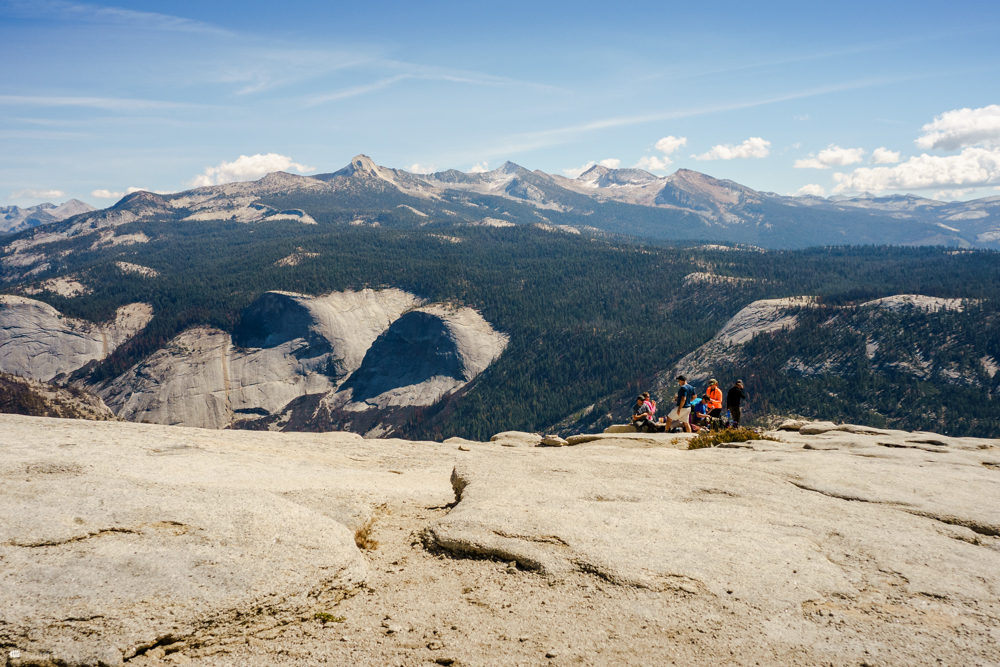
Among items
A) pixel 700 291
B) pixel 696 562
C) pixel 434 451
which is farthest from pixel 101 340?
pixel 696 562

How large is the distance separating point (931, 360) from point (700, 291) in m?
88.1

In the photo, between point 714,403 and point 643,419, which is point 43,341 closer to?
point 643,419

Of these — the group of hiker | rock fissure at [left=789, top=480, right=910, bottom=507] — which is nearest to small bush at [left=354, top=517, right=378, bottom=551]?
rock fissure at [left=789, top=480, right=910, bottom=507]

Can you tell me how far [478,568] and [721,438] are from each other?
53.2 feet

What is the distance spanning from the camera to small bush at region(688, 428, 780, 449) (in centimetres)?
2170

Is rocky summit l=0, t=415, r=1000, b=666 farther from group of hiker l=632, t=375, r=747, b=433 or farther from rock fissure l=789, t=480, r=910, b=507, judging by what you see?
group of hiker l=632, t=375, r=747, b=433

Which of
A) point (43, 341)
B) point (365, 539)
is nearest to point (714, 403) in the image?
point (365, 539)

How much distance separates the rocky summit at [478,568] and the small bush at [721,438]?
7.51m

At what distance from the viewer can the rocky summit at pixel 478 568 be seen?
714 cm

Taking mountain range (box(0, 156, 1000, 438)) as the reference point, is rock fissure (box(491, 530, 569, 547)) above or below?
above

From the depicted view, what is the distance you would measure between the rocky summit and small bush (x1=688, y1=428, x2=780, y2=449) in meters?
7.51

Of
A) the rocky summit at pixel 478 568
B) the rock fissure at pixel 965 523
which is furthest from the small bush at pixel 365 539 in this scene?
the rock fissure at pixel 965 523

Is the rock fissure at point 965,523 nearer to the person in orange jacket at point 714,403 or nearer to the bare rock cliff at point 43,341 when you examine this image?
the person in orange jacket at point 714,403

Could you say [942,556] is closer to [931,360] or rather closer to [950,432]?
[950,432]
